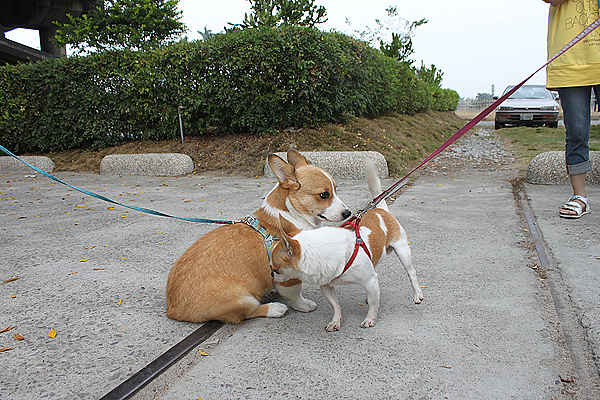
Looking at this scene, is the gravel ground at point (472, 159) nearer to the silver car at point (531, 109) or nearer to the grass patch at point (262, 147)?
the grass patch at point (262, 147)

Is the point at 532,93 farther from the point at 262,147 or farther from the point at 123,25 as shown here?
the point at 123,25

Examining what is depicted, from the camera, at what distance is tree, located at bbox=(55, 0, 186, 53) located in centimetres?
1543

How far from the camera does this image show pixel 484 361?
6.63 feet

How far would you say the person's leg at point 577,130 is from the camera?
4.27m

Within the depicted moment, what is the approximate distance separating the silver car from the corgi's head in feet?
57.3

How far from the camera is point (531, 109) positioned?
17375 millimetres

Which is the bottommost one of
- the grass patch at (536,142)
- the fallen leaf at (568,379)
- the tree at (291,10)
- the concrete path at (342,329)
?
the fallen leaf at (568,379)

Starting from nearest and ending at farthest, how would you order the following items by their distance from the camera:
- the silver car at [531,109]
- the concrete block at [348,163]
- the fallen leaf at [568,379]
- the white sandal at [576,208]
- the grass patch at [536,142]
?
the fallen leaf at [568,379] → the white sandal at [576,208] → the concrete block at [348,163] → the grass patch at [536,142] → the silver car at [531,109]

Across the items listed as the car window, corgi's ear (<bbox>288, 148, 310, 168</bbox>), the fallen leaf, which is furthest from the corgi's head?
the car window

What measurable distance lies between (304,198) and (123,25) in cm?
1611

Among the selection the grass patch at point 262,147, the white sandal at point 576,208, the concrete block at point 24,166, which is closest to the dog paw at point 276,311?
the white sandal at point 576,208

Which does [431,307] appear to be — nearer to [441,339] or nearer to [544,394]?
[441,339]

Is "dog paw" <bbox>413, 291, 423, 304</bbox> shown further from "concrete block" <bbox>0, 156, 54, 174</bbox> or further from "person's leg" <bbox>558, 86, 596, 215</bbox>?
"concrete block" <bbox>0, 156, 54, 174</bbox>

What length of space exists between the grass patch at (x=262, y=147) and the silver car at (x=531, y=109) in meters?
8.65
